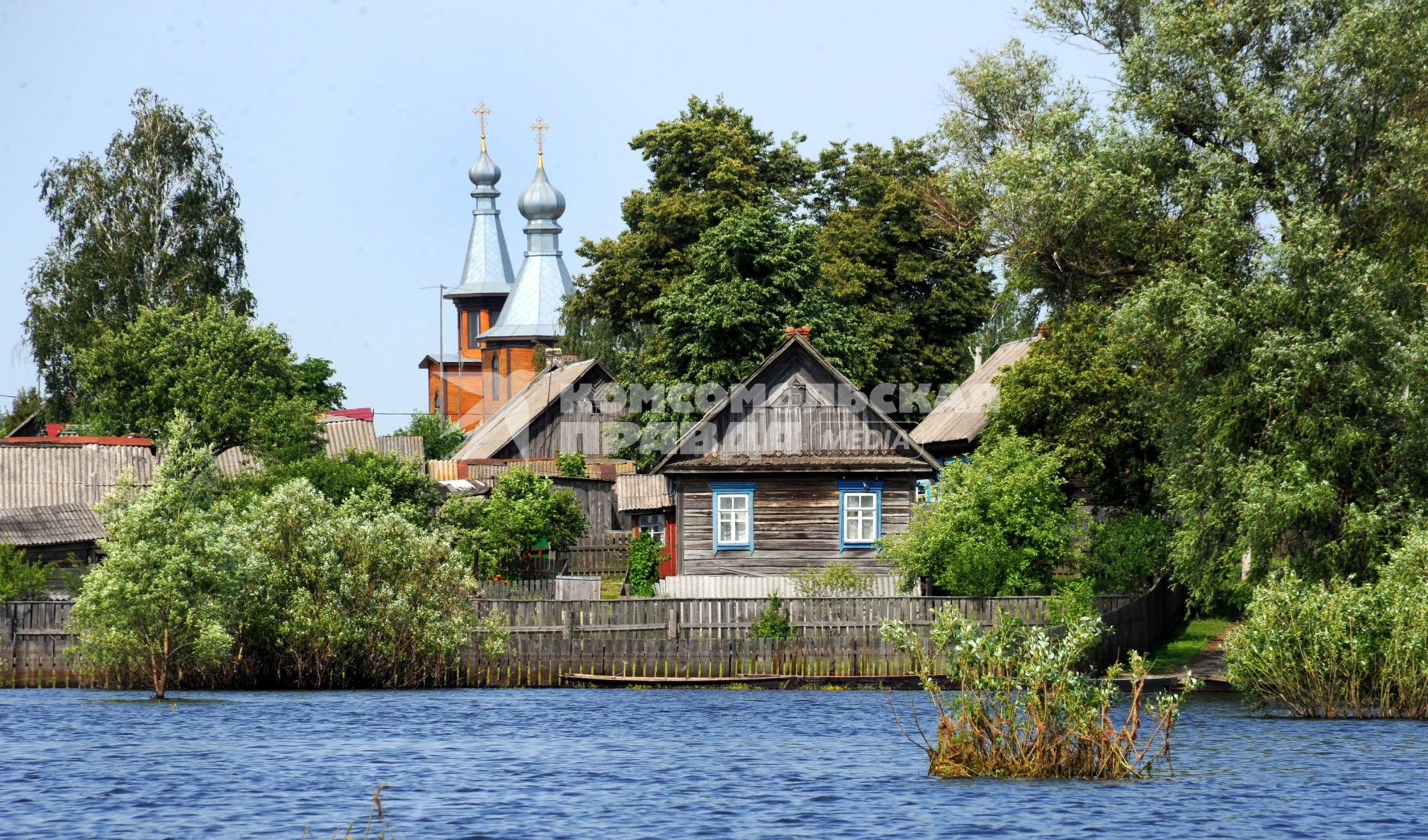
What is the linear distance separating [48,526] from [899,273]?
1172 inches

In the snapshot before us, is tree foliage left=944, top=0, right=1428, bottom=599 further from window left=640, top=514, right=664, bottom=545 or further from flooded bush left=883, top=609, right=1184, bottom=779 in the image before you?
window left=640, top=514, right=664, bottom=545

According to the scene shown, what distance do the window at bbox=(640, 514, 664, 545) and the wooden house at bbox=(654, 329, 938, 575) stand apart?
10.0 metres

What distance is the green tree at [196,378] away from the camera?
5419 centimetres

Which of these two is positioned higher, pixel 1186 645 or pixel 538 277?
pixel 538 277

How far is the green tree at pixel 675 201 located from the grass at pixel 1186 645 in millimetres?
22036

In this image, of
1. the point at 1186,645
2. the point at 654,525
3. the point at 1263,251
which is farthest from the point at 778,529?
the point at 1263,251

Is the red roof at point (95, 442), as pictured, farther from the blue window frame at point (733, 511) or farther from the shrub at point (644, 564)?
the blue window frame at point (733, 511)

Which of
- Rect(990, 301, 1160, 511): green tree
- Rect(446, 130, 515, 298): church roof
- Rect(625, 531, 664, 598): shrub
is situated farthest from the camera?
Rect(446, 130, 515, 298): church roof

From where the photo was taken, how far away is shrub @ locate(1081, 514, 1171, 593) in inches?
1545

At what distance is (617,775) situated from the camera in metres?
23.6

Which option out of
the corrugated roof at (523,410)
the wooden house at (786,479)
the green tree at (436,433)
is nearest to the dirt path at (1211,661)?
the wooden house at (786,479)

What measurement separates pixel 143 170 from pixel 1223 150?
40663 mm

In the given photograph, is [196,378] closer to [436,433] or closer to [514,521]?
[514,521]

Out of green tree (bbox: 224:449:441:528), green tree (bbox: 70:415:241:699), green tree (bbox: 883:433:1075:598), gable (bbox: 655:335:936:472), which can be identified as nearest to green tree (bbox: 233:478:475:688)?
green tree (bbox: 70:415:241:699)
